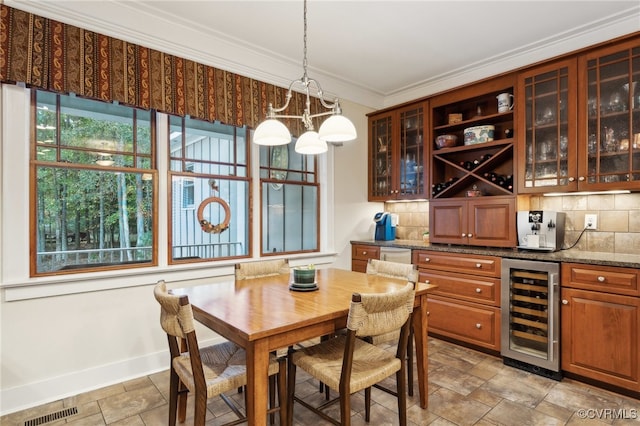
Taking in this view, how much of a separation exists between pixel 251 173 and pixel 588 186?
2909 millimetres

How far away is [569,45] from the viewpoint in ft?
10.1

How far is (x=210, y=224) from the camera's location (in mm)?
3256

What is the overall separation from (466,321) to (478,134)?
181 cm

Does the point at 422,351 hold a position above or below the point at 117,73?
below

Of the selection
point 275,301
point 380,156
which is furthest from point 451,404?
point 380,156

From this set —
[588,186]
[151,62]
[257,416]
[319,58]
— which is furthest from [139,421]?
[588,186]

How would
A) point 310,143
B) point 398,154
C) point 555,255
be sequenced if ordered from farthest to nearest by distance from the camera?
point 398,154 → point 555,255 → point 310,143

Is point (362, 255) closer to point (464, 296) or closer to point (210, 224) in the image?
point (464, 296)

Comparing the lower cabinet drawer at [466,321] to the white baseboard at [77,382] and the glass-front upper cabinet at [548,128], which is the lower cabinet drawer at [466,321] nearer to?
the glass-front upper cabinet at [548,128]

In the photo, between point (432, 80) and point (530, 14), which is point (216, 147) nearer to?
point (432, 80)

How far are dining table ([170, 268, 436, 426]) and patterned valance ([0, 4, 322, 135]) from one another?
5.15 ft

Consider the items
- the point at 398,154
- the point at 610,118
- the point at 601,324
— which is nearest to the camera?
the point at 601,324

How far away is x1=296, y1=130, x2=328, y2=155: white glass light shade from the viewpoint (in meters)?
A: 2.25

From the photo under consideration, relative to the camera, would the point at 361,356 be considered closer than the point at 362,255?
Yes
